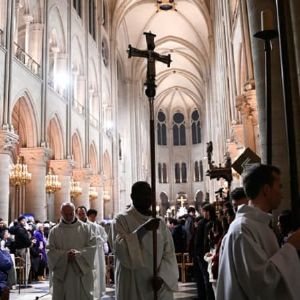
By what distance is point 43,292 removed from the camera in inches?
392

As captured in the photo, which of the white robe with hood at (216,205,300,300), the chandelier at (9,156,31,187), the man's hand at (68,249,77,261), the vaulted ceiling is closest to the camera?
the white robe with hood at (216,205,300,300)

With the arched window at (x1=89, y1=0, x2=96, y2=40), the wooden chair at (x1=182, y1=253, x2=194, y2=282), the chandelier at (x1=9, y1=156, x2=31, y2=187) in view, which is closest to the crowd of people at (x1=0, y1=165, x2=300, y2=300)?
the wooden chair at (x1=182, y1=253, x2=194, y2=282)

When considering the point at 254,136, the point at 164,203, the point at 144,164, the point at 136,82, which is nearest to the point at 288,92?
the point at 254,136

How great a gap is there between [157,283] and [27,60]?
13.0 m

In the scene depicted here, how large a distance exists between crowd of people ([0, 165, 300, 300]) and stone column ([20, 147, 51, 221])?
7224mm

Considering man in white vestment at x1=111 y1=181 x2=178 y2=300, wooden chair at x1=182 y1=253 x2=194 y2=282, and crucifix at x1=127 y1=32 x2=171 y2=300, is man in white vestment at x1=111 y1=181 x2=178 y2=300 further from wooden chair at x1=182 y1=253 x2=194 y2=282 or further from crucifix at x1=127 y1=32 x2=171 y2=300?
wooden chair at x1=182 y1=253 x2=194 y2=282

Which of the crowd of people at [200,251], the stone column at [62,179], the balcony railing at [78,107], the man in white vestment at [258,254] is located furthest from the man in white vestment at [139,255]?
the balcony railing at [78,107]

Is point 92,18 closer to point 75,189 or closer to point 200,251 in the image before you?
point 75,189

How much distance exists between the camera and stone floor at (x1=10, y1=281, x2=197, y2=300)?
29.8 ft

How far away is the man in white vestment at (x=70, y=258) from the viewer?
5.75m

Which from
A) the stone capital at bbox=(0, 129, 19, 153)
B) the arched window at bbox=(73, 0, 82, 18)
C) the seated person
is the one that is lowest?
the seated person

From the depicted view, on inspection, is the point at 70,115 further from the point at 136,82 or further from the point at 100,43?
the point at 136,82

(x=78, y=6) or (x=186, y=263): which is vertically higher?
(x=78, y=6)

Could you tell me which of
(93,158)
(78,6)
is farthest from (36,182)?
(78,6)
